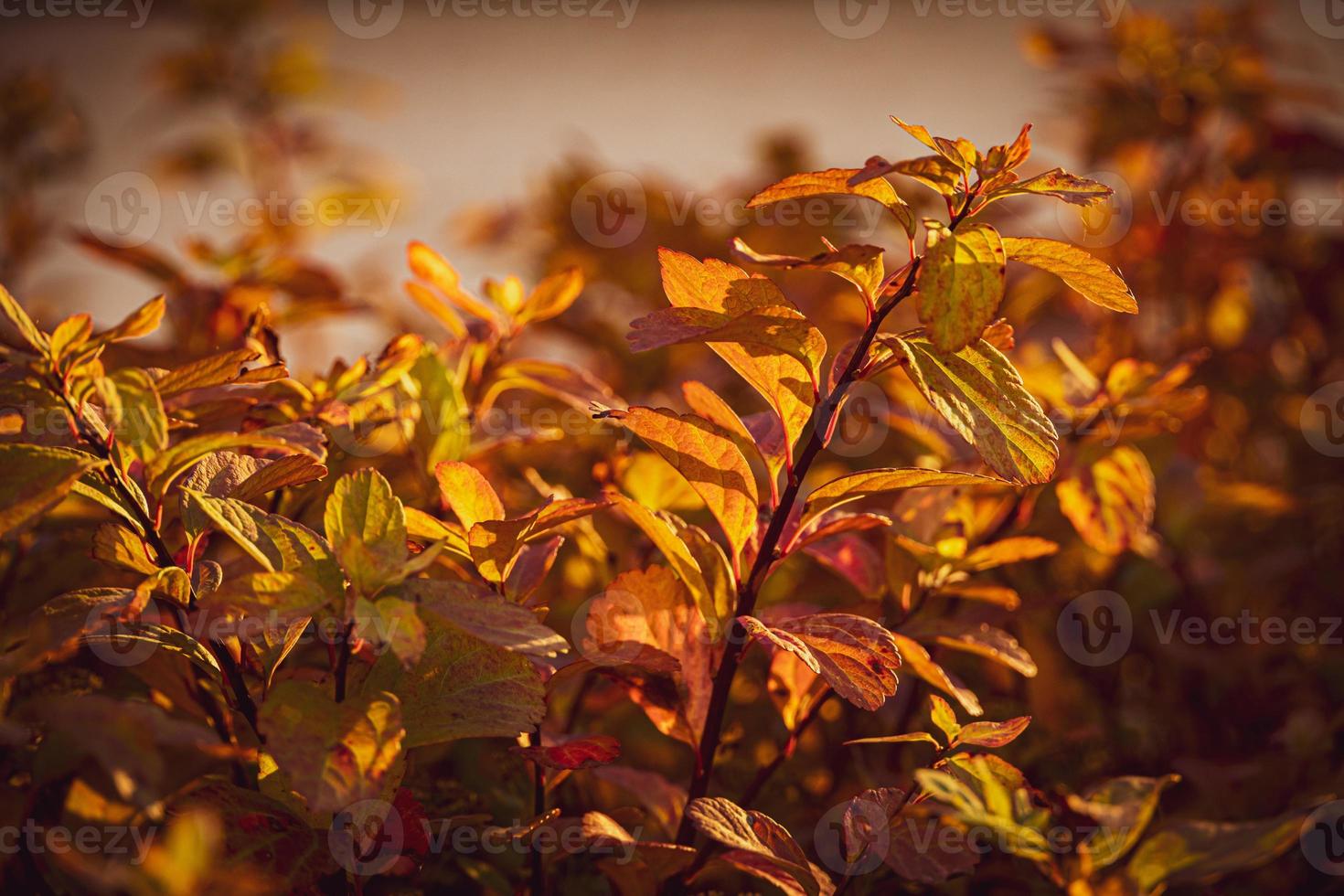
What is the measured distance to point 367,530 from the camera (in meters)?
0.56

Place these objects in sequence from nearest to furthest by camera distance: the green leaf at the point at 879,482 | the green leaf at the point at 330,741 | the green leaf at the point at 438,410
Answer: the green leaf at the point at 330,741 → the green leaf at the point at 879,482 → the green leaf at the point at 438,410

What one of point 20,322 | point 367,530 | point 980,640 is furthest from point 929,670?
point 20,322

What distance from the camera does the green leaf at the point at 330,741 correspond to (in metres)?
0.48

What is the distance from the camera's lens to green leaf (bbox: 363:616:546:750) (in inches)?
22.5

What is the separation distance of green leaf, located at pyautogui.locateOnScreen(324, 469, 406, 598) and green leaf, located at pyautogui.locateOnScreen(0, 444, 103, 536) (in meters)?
→ 0.13

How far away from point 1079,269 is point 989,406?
0.11 metres

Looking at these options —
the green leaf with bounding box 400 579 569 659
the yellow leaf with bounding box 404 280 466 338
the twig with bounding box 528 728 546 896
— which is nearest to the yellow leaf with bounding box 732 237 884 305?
the green leaf with bounding box 400 579 569 659

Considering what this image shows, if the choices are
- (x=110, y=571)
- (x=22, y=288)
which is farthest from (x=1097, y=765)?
(x=22, y=288)

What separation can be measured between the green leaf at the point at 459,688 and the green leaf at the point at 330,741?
32 mm

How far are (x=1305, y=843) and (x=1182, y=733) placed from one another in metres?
0.24

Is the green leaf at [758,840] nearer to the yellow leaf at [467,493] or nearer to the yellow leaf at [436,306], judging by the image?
the yellow leaf at [467,493]

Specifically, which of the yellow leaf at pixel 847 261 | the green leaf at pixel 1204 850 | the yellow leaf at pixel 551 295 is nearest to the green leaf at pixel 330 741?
the yellow leaf at pixel 847 261

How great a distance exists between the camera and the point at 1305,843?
2.76 ft

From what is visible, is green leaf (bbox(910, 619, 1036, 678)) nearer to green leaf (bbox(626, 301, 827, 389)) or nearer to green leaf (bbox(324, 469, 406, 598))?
green leaf (bbox(626, 301, 827, 389))
